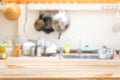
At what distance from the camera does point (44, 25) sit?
3.17 meters

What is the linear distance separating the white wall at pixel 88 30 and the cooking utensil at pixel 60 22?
17 cm

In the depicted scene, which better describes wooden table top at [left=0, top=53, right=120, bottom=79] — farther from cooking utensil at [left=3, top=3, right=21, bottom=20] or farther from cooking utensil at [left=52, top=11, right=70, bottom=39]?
cooking utensil at [left=3, top=3, right=21, bottom=20]

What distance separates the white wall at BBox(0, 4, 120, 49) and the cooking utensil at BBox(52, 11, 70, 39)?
0.55 ft

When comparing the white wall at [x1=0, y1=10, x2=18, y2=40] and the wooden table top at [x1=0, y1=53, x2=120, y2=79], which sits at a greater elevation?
the white wall at [x1=0, y1=10, x2=18, y2=40]

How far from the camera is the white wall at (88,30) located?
10.7 feet

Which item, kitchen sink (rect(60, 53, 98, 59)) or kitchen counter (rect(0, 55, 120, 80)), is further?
kitchen sink (rect(60, 53, 98, 59))

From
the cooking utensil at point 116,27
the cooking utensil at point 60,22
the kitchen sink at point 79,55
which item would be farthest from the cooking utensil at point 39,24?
the cooking utensil at point 116,27

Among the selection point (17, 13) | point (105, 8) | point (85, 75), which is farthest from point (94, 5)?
point (85, 75)

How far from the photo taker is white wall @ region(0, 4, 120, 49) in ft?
10.7

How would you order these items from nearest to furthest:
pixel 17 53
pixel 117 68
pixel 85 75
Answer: pixel 85 75
pixel 117 68
pixel 17 53

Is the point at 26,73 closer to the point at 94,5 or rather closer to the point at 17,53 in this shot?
the point at 17,53

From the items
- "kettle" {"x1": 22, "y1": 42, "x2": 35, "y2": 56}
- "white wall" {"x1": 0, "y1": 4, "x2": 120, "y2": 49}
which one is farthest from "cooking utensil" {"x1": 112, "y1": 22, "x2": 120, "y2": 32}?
"kettle" {"x1": 22, "y1": 42, "x2": 35, "y2": 56}

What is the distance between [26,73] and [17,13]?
1593 millimetres

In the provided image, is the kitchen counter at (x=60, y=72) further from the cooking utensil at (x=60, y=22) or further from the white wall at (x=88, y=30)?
the white wall at (x=88, y=30)
